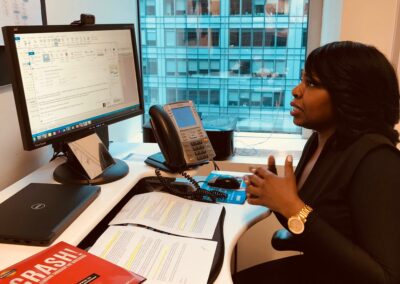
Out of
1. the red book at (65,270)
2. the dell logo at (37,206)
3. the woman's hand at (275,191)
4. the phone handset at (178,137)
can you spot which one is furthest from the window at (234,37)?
the red book at (65,270)

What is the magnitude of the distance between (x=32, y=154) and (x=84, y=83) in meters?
0.40

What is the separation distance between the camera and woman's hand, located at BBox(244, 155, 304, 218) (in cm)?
109

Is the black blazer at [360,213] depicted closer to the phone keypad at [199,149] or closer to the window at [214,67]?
the phone keypad at [199,149]

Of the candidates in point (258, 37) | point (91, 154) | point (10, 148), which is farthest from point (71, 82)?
point (258, 37)

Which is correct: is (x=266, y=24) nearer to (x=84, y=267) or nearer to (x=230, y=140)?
(x=230, y=140)

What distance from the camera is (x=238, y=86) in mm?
2416

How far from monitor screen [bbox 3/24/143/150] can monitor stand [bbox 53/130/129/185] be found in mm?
86

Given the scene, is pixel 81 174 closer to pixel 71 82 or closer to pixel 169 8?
pixel 71 82

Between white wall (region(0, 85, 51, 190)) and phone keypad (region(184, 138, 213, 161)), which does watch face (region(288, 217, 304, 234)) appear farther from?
white wall (region(0, 85, 51, 190))

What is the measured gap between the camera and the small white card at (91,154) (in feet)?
4.20

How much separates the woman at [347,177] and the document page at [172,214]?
0.15 m

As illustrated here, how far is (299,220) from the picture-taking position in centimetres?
106

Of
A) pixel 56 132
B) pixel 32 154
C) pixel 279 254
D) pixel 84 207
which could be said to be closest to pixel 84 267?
pixel 84 207

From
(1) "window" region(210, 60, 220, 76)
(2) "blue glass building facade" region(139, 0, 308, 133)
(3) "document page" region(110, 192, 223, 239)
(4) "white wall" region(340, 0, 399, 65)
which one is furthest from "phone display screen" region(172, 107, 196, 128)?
(1) "window" region(210, 60, 220, 76)
